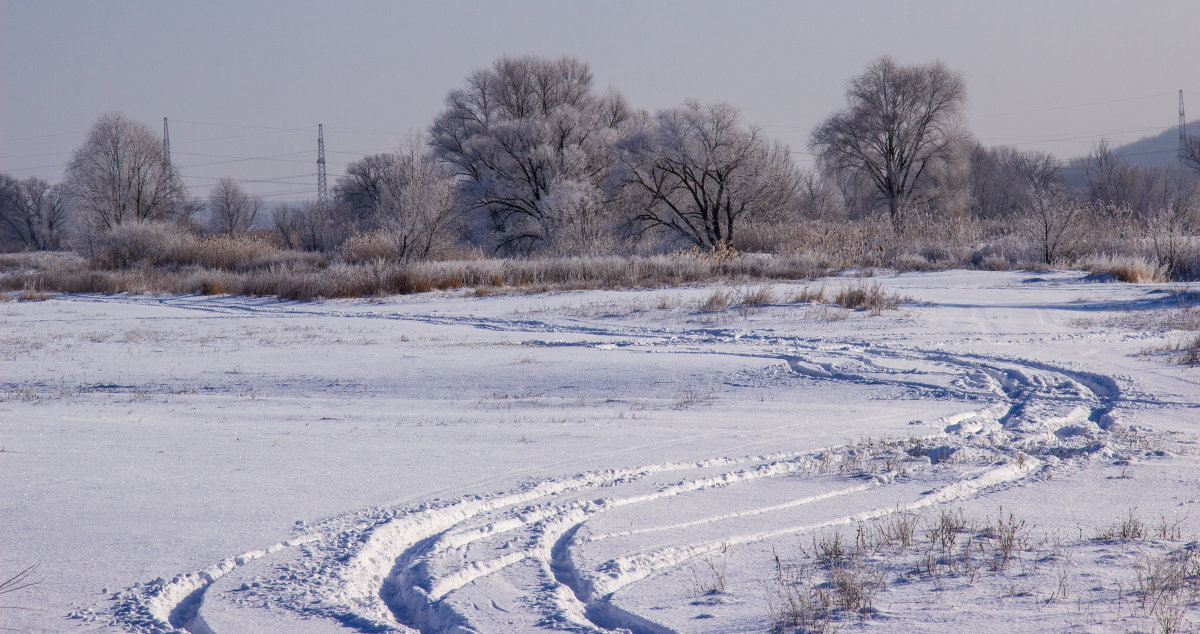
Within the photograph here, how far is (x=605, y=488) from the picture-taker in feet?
16.0

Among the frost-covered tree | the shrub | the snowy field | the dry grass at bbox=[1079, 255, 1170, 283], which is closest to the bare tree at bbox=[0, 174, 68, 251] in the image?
the shrub

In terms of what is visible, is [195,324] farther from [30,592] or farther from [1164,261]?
[1164,261]

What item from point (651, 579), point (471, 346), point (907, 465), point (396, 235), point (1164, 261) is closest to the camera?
point (651, 579)

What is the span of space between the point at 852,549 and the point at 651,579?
951mm

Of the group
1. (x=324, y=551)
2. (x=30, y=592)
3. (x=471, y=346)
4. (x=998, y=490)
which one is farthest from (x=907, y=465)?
(x=471, y=346)

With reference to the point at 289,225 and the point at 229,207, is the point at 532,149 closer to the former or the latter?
the point at 289,225

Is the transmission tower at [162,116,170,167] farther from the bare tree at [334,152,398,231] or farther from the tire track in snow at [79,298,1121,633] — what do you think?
the tire track in snow at [79,298,1121,633]

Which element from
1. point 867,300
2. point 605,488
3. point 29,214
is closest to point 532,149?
point 867,300

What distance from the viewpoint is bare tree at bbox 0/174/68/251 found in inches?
2635

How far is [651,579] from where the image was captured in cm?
345

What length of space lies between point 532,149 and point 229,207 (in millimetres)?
42592

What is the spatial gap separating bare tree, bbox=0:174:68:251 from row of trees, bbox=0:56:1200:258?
26594mm

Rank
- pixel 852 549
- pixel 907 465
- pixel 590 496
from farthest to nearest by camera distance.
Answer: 1. pixel 907 465
2. pixel 590 496
3. pixel 852 549

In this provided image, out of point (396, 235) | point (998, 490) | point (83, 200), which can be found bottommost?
point (998, 490)
